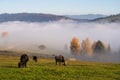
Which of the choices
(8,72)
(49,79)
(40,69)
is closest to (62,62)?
(40,69)

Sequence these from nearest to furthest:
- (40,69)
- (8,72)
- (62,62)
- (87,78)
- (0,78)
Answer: (0,78) → (87,78) → (8,72) → (40,69) → (62,62)

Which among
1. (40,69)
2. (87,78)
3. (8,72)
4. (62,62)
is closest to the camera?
(87,78)

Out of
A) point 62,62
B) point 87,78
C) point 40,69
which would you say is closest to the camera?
point 87,78

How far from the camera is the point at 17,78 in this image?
41188 millimetres

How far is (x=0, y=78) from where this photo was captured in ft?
133

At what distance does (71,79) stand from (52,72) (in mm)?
6352

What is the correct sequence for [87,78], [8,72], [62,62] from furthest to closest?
1. [62,62]
2. [8,72]
3. [87,78]

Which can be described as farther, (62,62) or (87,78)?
(62,62)

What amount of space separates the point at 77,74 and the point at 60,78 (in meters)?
5.77

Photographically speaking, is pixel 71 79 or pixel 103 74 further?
pixel 103 74

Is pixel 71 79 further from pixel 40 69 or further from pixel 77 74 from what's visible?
pixel 40 69

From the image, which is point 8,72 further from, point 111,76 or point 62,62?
point 62,62

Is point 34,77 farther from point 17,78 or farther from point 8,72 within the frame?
point 8,72

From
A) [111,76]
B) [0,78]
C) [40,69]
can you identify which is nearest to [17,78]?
[0,78]
